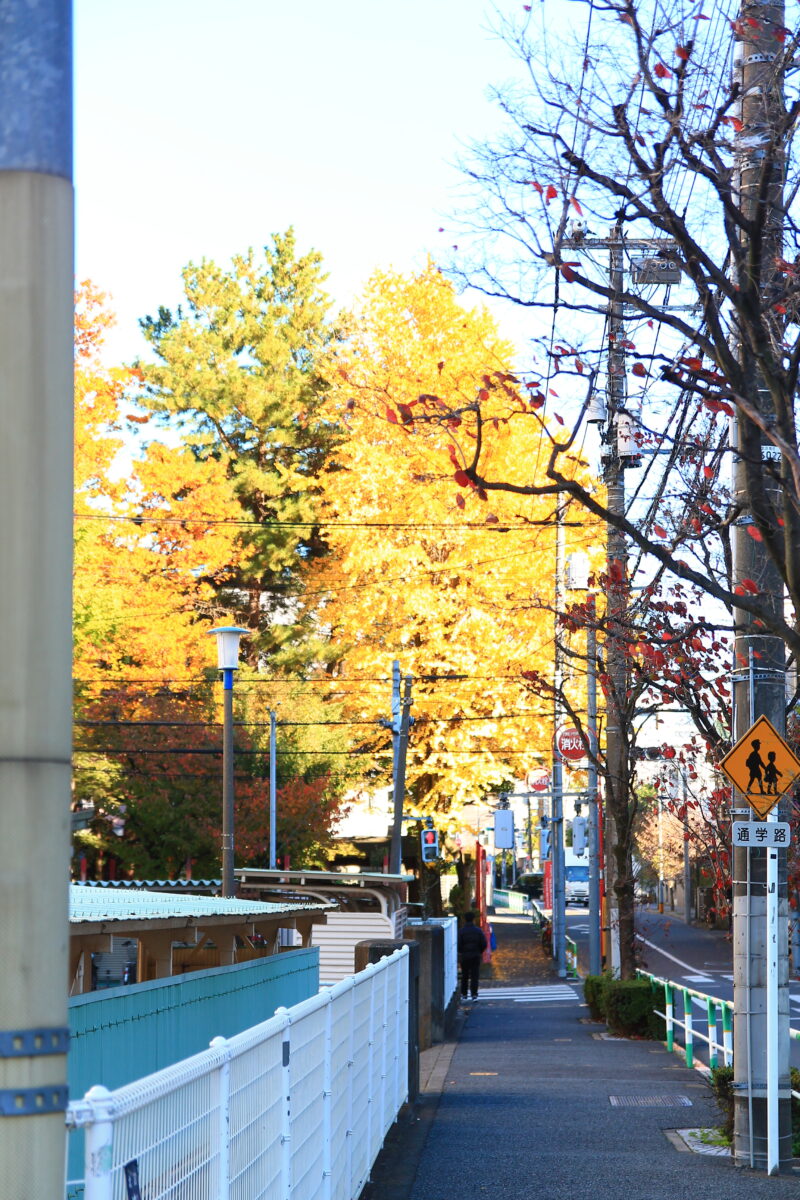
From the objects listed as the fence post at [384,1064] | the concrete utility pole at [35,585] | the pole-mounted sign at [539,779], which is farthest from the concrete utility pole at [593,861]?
the concrete utility pole at [35,585]

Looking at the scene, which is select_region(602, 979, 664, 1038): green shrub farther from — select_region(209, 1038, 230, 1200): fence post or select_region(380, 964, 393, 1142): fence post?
select_region(209, 1038, 230, 1200): fence post

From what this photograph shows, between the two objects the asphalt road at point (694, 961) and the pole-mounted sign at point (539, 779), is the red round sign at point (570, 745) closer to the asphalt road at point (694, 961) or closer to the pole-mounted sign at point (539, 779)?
the asphalt road at point (694, 961)

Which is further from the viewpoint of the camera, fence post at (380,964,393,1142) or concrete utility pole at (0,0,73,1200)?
fence post at (380,964,393,1142)

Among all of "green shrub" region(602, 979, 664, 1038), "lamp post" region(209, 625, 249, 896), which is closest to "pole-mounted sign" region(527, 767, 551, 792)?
"green shrub" region(602, 979, 664, 1038)

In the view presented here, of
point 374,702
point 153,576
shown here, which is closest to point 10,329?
point 374,702

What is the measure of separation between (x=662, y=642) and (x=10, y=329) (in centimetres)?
984

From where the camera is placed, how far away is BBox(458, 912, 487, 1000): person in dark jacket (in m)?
30.3

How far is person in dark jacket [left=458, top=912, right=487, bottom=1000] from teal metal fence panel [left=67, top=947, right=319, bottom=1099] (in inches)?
682

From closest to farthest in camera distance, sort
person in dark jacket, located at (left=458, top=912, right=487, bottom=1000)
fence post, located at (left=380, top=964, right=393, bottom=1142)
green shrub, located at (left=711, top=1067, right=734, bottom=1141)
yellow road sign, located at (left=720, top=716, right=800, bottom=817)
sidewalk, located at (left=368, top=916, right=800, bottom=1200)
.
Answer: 1. sidewalk, located at (left=368, top=916, right=800, bottom=1200)
2. yellow road sign, located at (left=720, top=716, right=800, bottom=817)
3. fence post, located at (left=380, top=964, right=393, bottom=1142)
4. green shrub, located at (left=711, top=1067, right=734, bottom=1141)
5. person in dark jacket, located at (left=458, top=912, right=487, bottom=1000)

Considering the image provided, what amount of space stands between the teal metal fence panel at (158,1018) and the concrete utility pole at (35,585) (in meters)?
4.01

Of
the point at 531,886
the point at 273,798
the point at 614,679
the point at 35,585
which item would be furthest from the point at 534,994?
the point at 531,886

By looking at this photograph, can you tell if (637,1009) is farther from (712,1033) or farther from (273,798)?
(273,798)

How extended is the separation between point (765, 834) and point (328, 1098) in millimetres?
4226

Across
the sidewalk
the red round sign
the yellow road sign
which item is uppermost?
the yellow road sign
